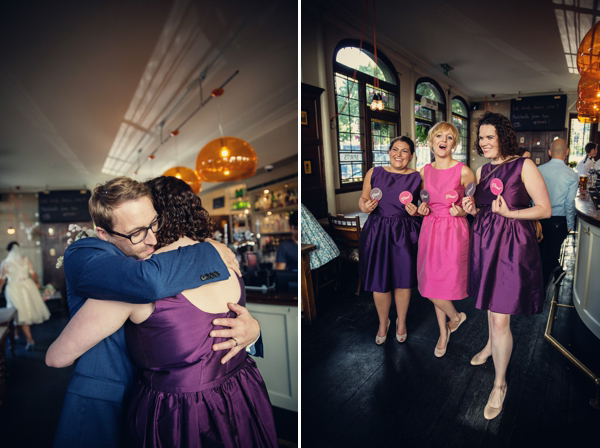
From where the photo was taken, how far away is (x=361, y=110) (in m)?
0.94

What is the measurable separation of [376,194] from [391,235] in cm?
15

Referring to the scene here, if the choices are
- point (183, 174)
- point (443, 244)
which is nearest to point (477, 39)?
point (443, 244)

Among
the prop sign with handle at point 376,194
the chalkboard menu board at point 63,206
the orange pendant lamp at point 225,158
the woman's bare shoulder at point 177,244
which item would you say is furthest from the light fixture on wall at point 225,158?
the chalkboard menu board at point 63,206

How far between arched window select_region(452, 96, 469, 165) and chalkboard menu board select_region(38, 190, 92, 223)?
33.3 ft

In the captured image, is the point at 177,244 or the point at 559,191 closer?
the point at 559,191

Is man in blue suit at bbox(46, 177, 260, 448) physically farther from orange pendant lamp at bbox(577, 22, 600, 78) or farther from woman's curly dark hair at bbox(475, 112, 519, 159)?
orange pendant lamp at bbox(577, 22, 600, 78)

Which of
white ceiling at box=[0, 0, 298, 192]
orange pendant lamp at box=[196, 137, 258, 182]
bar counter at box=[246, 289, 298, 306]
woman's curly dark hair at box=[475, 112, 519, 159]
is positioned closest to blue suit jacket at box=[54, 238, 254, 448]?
woman's curly dark hair at box=[475, 112, 519, 159]

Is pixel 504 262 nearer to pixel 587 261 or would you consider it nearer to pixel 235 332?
pixel 587 261

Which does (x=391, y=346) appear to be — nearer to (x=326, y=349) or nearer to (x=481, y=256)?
(x=326, y=349)

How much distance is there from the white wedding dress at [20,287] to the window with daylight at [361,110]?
543cm

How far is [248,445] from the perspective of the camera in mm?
1051

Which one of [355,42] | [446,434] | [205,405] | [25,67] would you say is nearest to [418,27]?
[355,42]

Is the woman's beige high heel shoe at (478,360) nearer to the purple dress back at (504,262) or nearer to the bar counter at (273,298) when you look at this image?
the purple dress back at (504,262)

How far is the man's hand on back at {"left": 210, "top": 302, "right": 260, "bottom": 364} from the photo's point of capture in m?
0.99
